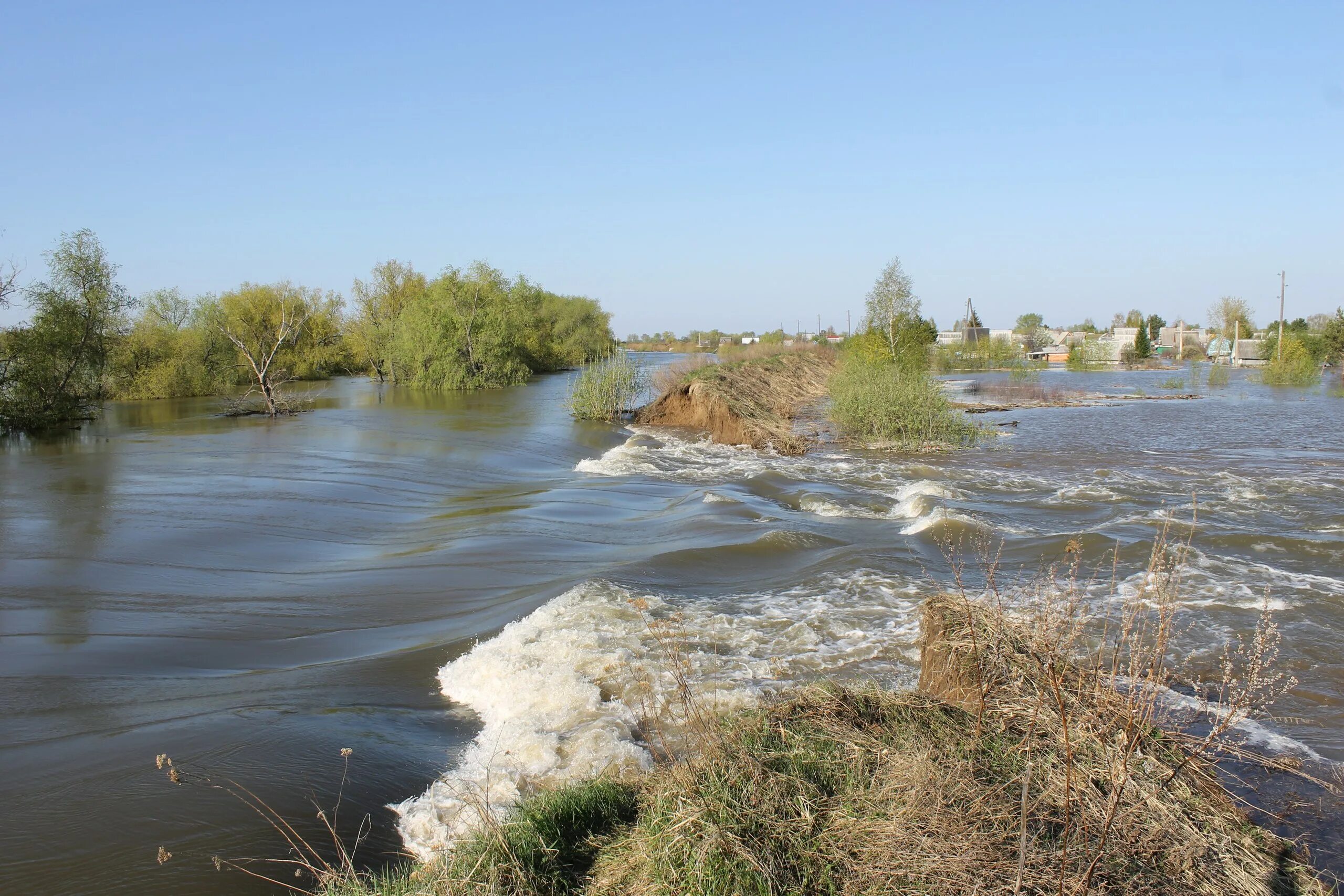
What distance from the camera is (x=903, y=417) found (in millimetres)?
22328

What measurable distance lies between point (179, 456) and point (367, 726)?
1777 cm

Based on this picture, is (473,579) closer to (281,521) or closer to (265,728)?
(265,728)

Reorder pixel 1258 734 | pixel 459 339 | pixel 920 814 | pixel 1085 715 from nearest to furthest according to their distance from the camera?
pixel 920 814
pixel 1085 715
pixel 1258 734
pixel 459 339

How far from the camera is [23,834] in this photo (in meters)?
4.47

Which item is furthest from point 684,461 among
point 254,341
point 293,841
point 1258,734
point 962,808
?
point 254,341

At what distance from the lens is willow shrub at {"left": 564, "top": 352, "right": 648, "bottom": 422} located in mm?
29188

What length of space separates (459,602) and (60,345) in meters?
25.1

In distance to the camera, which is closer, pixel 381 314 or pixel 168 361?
pixel 168 361

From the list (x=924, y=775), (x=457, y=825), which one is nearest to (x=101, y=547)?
(x=457, y=825)

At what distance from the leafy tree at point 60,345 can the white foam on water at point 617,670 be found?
1005 inches

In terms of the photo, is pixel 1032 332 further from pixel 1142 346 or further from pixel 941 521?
pixel 941 521

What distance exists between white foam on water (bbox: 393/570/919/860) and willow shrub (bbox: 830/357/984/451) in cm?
1329

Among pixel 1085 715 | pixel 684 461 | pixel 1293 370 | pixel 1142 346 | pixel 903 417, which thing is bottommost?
pixel 684 461

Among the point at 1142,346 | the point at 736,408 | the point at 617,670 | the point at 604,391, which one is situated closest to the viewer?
the point at 617,670
